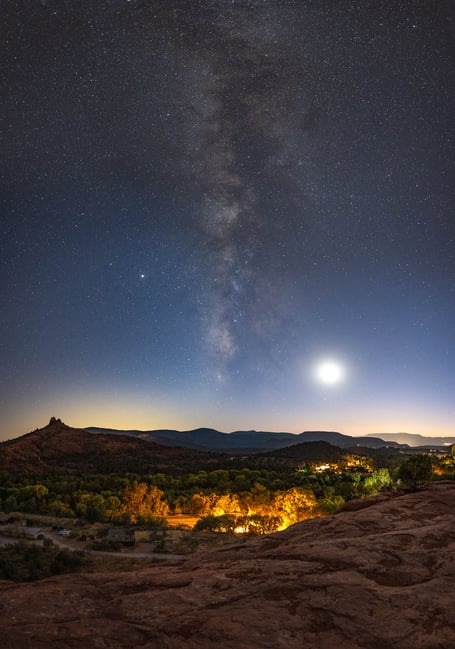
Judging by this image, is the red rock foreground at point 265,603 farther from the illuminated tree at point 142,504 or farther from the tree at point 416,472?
the illuminated tree at point 142,504

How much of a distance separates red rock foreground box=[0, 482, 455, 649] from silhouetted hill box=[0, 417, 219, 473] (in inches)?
4828

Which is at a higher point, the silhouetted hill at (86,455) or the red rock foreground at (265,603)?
the red rock foreground at (265,603)

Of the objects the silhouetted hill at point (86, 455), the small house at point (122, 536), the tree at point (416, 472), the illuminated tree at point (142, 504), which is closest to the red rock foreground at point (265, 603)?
the tree at point (416, 472)

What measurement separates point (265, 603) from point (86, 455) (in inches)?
7052

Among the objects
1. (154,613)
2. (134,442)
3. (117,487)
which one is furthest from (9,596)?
(134,442)

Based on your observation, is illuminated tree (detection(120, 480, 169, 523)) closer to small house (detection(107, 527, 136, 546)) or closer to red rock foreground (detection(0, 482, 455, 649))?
small house (detection(107, 527, 136, 546))

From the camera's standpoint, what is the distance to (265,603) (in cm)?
631

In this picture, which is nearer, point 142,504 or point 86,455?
point 142,504

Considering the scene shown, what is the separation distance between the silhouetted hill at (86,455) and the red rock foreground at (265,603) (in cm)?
12263

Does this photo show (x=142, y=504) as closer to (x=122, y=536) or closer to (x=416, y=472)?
(x=122, y=536)

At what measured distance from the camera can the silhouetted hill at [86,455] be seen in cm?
13912

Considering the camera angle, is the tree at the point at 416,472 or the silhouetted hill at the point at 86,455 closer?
the tree at the point at 416,472

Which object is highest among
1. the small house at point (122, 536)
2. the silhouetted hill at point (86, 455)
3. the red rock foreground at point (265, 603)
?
the red rock foreground at point (265, 603)

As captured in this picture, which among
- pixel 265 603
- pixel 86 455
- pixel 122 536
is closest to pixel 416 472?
pixel 265 603
